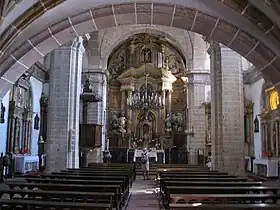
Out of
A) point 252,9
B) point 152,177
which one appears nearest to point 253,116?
point 152,177

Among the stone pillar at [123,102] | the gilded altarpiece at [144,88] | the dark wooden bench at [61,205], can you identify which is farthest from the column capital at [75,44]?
the stone pillar at [123,102]

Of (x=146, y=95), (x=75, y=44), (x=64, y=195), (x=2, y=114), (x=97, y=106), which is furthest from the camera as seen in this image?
(x=146, y=95)

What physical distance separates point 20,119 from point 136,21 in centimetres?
1139

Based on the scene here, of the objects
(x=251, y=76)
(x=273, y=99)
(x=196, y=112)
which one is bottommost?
(x=196, y=112)

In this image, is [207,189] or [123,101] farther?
[123,101]

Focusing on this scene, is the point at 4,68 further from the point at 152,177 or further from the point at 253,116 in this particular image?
the point at 253,116

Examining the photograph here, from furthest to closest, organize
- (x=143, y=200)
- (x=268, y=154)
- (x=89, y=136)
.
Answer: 1. (x=89, y=136)
2. (x=268, y=154)
3. (x=143, y=200)

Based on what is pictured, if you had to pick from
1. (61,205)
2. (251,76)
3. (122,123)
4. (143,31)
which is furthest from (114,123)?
(61,205)

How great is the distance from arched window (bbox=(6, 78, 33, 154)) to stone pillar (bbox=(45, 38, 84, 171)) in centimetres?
394

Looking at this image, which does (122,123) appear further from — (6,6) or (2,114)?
(6,6)

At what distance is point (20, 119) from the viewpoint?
1756 centimetres

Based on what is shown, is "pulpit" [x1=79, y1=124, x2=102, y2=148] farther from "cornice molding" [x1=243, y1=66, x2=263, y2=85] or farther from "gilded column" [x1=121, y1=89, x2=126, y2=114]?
"gilded column" [x1=121, y1=89, x2=126, y2=114]

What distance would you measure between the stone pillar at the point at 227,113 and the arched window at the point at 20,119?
9.08m

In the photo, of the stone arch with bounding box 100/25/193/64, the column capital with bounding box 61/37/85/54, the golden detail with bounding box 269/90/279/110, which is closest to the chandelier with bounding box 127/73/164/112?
the stone arch with bounding box 100/25/193/64
